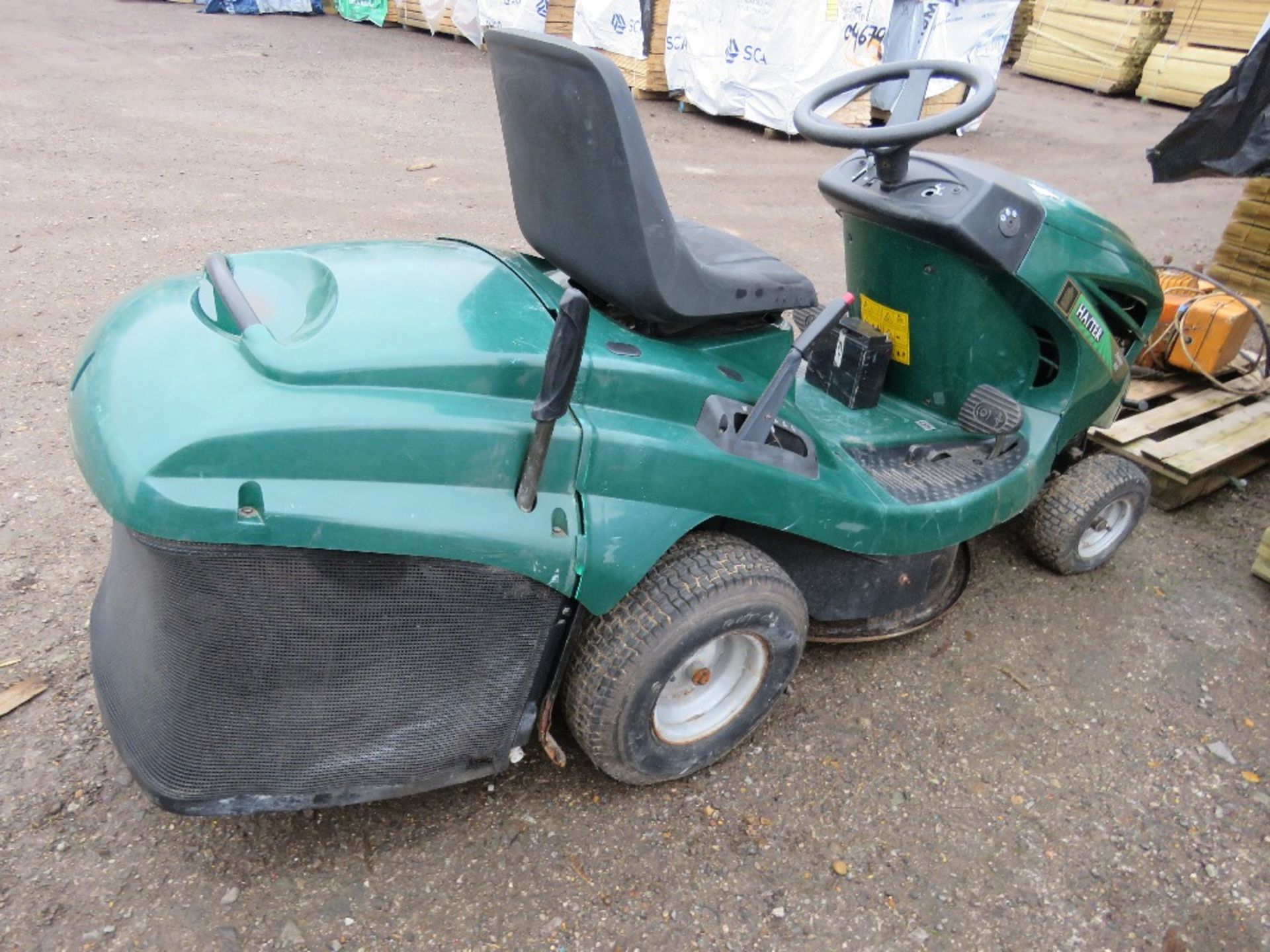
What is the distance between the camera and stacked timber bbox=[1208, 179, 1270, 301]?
4.89 meters

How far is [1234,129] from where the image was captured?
388cm

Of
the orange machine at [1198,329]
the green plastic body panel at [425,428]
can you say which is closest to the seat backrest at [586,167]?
the green plastic body panel at [425,428]

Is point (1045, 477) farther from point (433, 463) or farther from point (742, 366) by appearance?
point (433, 463)

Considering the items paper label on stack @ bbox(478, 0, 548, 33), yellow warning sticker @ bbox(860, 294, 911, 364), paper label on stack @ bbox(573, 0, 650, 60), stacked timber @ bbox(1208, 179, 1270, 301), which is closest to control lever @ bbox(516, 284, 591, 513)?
yellow warning sticker @ bbox(860, 294, 911, 364)

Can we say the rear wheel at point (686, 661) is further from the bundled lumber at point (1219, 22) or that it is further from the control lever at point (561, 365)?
the bundled lumber at point (1219, 22)

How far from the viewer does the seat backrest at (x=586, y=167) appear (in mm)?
1613

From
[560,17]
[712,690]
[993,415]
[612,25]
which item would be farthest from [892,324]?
[560,17]

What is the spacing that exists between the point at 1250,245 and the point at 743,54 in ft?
15.1

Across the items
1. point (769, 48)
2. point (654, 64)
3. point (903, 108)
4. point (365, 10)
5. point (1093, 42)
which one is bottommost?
point (365, 10)

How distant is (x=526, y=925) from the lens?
1.81 meters

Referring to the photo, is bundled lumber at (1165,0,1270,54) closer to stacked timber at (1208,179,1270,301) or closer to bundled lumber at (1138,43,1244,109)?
bundled lumber at (1138,43,1244,109)

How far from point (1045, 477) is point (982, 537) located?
0.50 meters

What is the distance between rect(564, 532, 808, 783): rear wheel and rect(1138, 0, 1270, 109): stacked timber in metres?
12.1

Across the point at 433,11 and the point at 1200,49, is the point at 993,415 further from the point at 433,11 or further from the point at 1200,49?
the point at 1200,49
